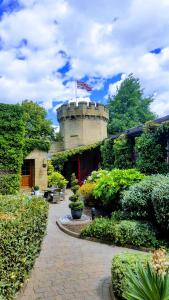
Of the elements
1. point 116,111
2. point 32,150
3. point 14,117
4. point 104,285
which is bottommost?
point 104,285

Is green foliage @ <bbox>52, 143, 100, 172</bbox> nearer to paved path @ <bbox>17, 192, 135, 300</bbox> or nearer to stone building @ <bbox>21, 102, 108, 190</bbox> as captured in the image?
stone building @ <bbox>21, 102, 108, 190</bbox>

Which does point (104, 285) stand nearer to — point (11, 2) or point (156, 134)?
point (11, 2)

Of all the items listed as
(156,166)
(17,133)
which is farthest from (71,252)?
(17,133)

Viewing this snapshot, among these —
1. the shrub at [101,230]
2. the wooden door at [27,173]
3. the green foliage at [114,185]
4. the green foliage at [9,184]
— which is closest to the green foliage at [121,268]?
the shrub at [101,230]

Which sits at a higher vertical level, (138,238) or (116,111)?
(116,111)

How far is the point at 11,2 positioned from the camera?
7.41 metres

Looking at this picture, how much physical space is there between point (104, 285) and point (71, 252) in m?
2.41

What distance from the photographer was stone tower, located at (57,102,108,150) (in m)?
29.0

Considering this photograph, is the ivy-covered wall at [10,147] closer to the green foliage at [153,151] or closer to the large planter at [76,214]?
the large planter at [76,214]

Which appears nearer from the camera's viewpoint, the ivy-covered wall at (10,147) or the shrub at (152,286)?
the shrub at (152,286)

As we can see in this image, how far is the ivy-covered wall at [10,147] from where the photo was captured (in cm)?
1897

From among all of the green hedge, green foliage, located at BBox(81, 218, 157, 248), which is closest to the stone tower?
green foliage, located at BBox(81, 218, 157, 248)

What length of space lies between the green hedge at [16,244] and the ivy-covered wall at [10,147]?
40.9 feet

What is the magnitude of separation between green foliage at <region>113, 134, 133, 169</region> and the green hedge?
1054cm
